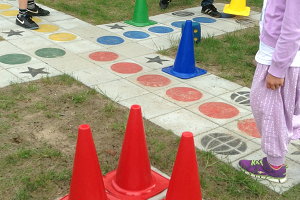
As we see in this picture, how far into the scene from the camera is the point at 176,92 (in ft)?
14.4

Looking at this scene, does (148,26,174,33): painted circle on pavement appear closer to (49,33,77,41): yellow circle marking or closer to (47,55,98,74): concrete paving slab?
(49,33,77,41): yellow circle marking

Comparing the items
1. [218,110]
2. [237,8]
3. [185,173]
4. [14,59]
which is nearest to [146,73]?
[218,110]

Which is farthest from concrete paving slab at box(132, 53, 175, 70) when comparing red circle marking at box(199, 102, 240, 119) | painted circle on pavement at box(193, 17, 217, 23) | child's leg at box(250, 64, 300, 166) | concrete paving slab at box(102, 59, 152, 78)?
child's leg at box(250, 64, 300, 166)

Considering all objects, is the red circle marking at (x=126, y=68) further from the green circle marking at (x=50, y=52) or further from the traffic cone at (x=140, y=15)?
the traffic cone at (x=140, y=15)

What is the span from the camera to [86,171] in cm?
238

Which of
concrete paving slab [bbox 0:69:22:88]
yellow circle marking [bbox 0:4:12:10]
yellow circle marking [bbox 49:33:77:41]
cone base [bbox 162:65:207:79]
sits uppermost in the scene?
yellow circle marking [bbox 0:4:12:10]

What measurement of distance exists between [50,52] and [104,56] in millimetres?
756

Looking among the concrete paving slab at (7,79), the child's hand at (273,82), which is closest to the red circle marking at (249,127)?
the child's hand at (273,82)

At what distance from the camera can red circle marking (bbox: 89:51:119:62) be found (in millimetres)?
5231

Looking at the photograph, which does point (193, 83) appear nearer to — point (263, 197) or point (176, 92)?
point (176, 92)

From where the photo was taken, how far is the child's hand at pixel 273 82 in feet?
8.38

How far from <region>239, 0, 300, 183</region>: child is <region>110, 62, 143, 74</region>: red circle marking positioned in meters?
2.35

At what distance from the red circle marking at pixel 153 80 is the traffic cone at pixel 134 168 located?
6.34 ft

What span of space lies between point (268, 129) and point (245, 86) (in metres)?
1.95
